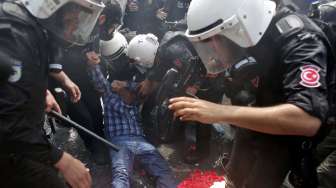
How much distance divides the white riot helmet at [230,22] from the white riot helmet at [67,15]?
0.62 m

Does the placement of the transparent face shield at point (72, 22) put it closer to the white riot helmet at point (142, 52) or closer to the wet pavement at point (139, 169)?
the wet pavement at point (139, 169)

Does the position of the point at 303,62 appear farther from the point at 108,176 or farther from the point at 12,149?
the point at 108,176

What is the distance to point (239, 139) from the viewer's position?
8.98 ft

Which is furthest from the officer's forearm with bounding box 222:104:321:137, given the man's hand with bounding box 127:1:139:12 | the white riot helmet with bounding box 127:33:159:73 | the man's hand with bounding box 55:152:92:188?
the man's hand with bounding box 127:1:139:12

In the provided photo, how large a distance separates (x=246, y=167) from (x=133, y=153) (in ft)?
5.15

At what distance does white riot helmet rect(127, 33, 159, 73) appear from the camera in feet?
14.9

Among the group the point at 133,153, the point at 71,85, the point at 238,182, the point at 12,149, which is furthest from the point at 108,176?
the point at 12,149

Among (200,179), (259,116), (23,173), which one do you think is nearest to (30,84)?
(23,173)

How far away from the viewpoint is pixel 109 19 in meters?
4.26

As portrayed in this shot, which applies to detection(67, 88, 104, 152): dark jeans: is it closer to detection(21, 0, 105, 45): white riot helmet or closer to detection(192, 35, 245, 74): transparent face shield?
detection(21, 0, 105, 45): white riot helmet

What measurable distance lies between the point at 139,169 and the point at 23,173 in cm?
208

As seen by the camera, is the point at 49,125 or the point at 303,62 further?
the point at 49,125

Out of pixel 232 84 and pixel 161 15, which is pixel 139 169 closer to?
pixel 232 84

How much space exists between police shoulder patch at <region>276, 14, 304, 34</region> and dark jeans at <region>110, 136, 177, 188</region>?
2126 mm
